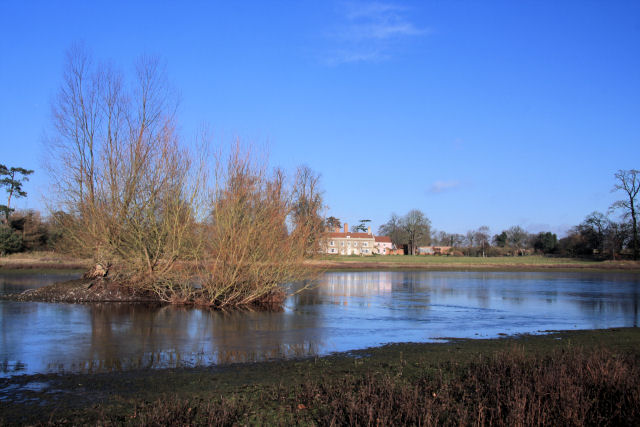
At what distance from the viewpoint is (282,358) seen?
41.8 ft

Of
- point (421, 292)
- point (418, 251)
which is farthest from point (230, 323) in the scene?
→ point (418, 251)

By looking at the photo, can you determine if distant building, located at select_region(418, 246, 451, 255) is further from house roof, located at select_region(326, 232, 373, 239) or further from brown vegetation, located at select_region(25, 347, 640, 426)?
brown vegetation, located at select_region(25, 347, 640, 426)

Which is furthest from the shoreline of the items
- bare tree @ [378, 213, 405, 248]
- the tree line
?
bare tree @ [378, 213, 405, 248]

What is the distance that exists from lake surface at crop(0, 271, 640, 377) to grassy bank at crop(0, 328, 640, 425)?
6.05ft

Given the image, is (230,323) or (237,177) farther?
(237,177)

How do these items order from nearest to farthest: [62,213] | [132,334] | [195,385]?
[195,385]
[132,334]
[62,213]

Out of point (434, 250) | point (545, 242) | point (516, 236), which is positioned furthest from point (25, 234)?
point (516, 236)

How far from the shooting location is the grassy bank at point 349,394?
6645 mm

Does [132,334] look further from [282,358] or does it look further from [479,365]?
[479,365]

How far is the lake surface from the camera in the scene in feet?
41.7

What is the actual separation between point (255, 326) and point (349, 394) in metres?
11.6

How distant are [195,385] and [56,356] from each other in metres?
5.00

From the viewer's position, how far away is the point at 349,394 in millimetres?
7219

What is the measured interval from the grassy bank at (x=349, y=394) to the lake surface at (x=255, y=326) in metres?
1.84
